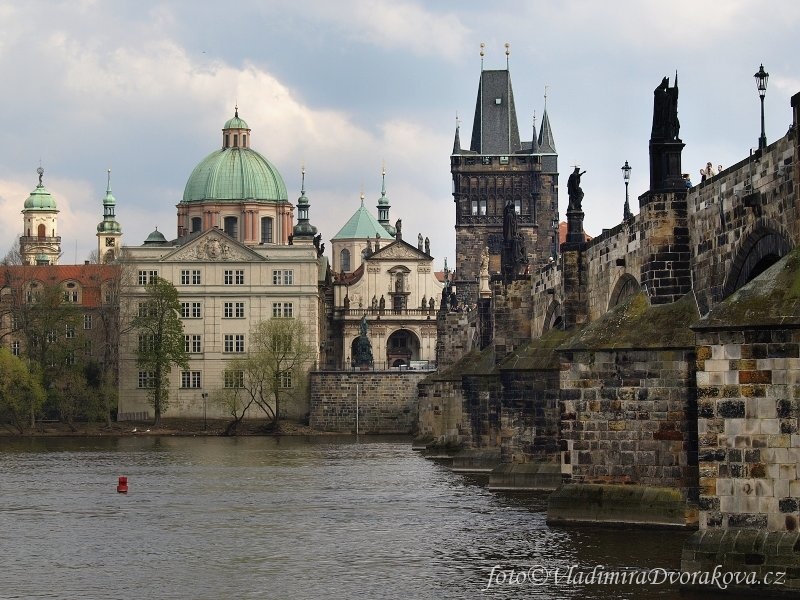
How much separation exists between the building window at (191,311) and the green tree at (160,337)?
19.7 ft

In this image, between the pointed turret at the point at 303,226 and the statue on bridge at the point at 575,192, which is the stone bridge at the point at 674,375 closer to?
the statue on bridge at the point at 575,192

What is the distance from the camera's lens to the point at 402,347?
559 feet

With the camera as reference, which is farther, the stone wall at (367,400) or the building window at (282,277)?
the building window at (282,277)

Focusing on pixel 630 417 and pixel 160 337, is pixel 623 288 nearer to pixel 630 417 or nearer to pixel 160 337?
pixel 630 417

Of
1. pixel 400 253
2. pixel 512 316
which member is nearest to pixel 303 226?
pixel 400 253

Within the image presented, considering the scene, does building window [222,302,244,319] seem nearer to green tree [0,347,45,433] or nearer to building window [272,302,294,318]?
building window [272,302,294,318]

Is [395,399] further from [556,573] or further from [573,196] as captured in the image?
[556,573]

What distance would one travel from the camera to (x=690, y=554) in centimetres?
2739

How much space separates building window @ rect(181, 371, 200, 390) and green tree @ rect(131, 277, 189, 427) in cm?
443

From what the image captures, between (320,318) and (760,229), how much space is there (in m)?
117

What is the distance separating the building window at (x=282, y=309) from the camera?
445ft

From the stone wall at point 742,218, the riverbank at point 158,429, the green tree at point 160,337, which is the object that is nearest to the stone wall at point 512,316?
the stone wall at point 742,218

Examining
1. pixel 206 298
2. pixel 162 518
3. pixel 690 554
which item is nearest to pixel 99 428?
pixel 206 298

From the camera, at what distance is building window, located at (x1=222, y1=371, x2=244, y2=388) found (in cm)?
12706
